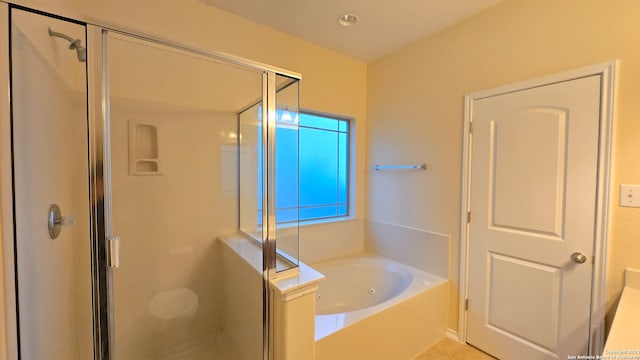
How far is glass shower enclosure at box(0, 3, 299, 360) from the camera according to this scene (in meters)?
1.04

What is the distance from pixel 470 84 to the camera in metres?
1.95

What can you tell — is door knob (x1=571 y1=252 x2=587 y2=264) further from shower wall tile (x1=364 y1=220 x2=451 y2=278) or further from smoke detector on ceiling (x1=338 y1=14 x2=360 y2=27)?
smoke detector on ceiling (x1=338 y1=14 x2=360 y2=27)

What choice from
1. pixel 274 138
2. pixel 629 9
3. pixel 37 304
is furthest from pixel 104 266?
pixel 629 9

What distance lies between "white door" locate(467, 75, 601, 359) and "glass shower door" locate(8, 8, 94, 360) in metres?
2.38

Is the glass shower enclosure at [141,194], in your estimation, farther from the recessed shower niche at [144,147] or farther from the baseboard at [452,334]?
the baseboard at [452,334]

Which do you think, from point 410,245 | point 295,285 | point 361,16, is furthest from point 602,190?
point 361,16

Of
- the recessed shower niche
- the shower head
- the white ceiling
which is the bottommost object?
the recessed shower niche

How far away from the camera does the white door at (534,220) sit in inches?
58.4

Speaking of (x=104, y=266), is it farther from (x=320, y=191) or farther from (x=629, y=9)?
(x=629, y=9)

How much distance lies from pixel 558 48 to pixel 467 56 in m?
0.53

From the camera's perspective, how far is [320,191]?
273 centimetres

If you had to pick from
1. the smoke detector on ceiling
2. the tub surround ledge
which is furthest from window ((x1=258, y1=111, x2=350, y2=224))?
the tub surround ledge

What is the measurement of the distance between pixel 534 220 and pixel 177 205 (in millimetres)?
2419

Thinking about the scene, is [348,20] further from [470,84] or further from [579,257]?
[579,257]
